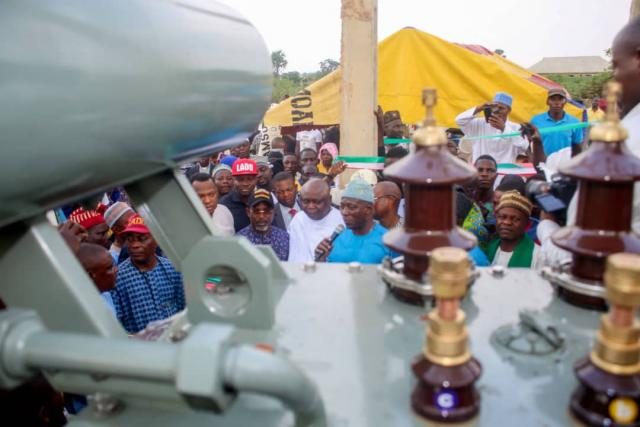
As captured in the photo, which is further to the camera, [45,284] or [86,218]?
[86,218]

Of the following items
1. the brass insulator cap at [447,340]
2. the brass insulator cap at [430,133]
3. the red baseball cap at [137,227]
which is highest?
the brass insulator cap at [430,133]

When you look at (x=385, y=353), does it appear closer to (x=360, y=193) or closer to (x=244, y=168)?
(x=360, y=193)

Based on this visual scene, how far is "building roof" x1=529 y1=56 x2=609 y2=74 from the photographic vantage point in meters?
39.3

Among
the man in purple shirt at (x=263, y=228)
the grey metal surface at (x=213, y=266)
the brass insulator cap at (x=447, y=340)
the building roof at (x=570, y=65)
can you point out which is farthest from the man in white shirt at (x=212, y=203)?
the building roof at (x=570, y=65)

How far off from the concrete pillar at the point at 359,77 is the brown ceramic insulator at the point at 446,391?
349 centimetres

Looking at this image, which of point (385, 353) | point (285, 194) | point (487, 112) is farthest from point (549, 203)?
point (487, 112)

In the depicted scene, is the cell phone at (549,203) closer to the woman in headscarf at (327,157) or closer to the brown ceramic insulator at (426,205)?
the brown ceramic insulator at (426,205)

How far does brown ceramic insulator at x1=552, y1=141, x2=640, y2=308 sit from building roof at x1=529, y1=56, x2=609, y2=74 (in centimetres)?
4144

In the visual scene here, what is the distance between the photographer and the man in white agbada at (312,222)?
11.4 feet

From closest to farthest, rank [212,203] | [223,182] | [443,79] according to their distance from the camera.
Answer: [212,203] < [223,182] < [443,79]

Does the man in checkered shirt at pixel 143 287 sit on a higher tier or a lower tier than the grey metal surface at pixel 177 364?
lower

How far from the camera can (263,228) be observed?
3523 millimetres

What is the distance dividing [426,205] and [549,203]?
1.15 ft

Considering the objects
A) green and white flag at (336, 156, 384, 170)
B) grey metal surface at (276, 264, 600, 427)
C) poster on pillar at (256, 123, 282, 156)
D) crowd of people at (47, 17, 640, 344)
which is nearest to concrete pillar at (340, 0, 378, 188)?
green and white flag at (336, 156, 384, 170)
